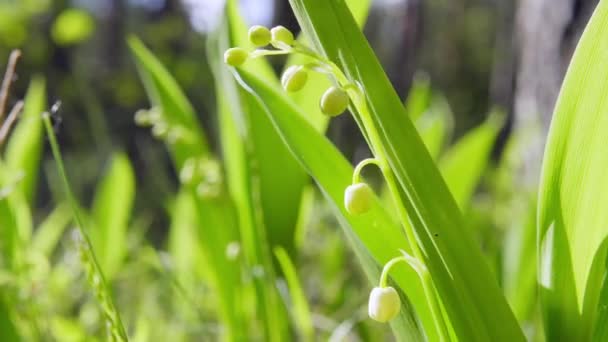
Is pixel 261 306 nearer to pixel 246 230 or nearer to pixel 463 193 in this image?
pixel 246 230

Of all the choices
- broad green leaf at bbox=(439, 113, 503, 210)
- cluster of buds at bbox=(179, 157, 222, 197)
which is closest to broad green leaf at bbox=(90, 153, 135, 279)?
cluster of buds at bbox=(179, 157, 222, 197)

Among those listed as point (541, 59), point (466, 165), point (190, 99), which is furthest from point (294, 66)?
point (190, 99)

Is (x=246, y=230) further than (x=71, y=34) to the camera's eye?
No

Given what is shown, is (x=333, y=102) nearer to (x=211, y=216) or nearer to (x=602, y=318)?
(x=602, y=318)

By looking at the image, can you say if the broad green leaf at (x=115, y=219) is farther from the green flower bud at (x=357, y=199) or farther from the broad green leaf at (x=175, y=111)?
the green flower bud at (x=357, y=199)

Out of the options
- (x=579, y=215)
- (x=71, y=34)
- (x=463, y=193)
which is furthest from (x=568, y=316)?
(x=71, y=34)
